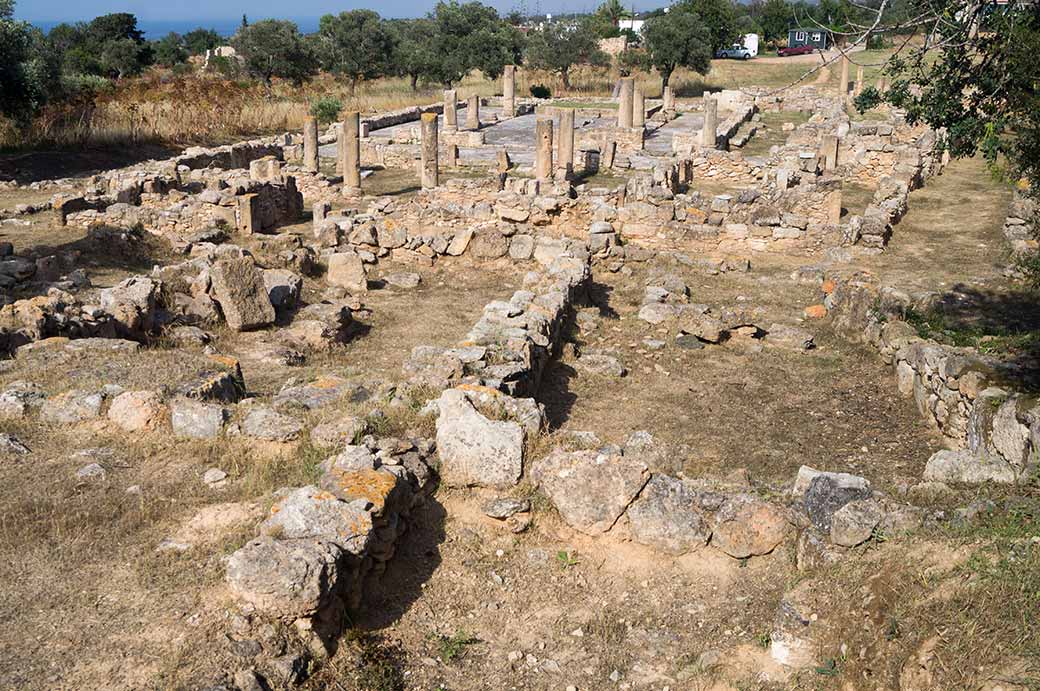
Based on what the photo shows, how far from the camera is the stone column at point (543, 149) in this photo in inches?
1029

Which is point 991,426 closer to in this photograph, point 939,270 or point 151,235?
point 939,270

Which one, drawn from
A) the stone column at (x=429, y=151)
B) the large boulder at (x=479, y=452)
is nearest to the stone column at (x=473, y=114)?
the stone column at (x=429, y=151)

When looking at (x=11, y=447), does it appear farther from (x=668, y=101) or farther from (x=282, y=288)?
(x=668, y=101)

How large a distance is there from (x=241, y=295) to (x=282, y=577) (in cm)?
859

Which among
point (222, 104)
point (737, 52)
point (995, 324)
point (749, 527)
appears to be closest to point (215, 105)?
point (222, 104)

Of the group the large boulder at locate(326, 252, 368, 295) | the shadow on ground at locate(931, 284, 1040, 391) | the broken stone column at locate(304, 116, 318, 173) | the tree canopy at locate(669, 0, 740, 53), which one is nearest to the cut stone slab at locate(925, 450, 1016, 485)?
the shadow on ground at locate(931, 284, 1040, 391)

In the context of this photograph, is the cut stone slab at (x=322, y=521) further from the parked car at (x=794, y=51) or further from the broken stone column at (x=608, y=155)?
the parked car at (x=794, y=51)

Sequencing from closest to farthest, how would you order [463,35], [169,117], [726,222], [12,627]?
[12,627] → [726,222] → [169,117] → [463,35]

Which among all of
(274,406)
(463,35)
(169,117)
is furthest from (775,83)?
(274,406)

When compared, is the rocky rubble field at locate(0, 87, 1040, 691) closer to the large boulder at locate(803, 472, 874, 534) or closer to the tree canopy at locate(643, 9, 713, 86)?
the large boulder at locate(803, 472, 874, 534)

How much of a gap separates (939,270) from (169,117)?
92.3ft

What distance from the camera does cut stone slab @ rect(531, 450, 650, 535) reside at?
7.45 m

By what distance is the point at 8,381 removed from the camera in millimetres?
9891

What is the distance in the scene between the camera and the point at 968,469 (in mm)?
7609
